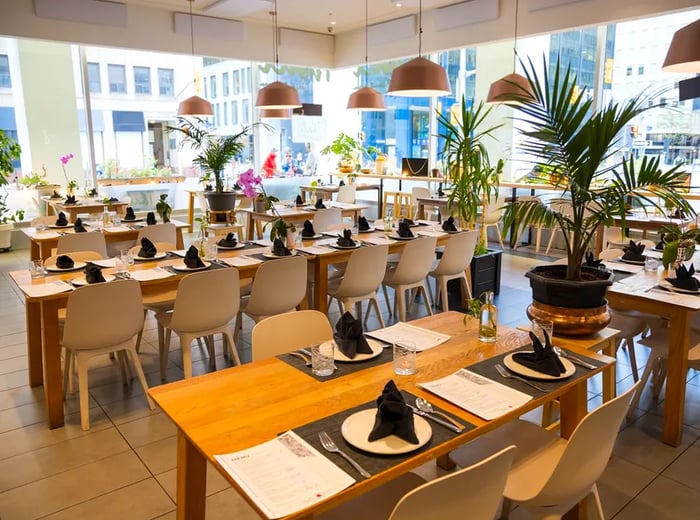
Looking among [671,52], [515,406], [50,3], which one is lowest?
[515,406]

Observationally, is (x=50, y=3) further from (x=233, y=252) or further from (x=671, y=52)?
(x=671, y=52)

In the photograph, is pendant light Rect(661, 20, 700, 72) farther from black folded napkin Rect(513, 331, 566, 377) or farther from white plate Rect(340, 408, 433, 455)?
white plate Rect(340, 408, 433, 455)

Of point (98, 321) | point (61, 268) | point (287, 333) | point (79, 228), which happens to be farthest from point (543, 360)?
point (79, 228)

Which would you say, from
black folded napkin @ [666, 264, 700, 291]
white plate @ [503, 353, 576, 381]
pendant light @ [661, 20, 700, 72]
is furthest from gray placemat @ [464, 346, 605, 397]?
pendant light @ [661, 20, 700, 72]

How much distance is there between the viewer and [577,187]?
240 cm

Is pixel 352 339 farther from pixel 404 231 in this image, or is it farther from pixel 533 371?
pixel 404 231

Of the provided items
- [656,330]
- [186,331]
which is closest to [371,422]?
[186,331]

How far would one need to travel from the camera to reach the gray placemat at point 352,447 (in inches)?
57.2

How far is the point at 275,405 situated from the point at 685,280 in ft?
7.90

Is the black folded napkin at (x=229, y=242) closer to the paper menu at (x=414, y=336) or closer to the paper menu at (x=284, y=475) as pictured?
the paper menu at (x=414, y=336)

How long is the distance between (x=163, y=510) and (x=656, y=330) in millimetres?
2872

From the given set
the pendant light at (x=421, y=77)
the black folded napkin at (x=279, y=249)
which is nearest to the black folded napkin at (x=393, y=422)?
the black folded napkin at (x=279, y=249)

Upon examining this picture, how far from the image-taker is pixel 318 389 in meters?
1.88

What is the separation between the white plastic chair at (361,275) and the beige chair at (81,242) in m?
2.03
